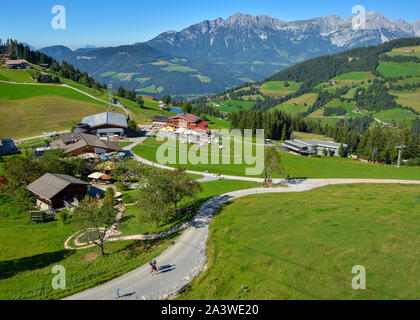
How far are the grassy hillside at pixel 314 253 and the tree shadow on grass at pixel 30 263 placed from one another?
1996 centimetres

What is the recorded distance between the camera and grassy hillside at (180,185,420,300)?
20.8 metres

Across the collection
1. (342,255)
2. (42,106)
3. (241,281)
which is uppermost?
(42,106)

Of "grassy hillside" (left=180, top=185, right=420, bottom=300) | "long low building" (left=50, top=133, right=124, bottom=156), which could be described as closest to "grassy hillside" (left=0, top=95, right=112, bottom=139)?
"long low building" (left=50, top=133, right=124, bottom=156)

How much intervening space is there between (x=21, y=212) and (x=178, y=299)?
43286mm

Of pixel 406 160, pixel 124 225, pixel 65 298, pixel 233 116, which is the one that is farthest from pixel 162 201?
pixel 233 116

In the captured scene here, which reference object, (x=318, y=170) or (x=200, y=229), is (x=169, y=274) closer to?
(x=200, y=229)

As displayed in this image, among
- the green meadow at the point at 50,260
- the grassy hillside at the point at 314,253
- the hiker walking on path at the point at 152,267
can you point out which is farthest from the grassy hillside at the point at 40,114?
the grassy hillside at the point at 314,253

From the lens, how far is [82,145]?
8394 centimetres

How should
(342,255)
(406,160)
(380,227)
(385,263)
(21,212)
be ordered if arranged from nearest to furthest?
(385,263) < (342,255) < (380,227) < (21,212) < (406,160)

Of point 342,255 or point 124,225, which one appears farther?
point 124,225

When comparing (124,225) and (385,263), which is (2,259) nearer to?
(124,225)

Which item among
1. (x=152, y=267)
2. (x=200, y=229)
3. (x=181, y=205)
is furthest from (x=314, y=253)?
(x=181, y=205)

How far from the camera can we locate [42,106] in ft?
459

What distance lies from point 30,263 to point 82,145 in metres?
57.6
